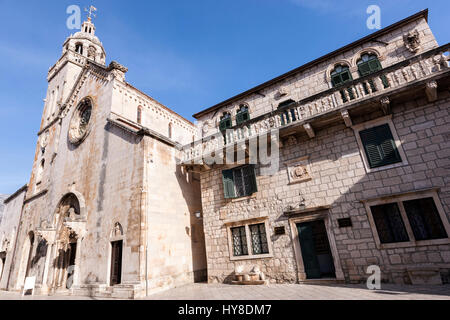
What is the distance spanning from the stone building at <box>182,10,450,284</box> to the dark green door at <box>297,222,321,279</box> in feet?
0.13

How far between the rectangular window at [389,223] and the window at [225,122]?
29.6 ft

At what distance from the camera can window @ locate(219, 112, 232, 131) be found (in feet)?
48.2

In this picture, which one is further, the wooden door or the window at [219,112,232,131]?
the window at [219,112,232,131]

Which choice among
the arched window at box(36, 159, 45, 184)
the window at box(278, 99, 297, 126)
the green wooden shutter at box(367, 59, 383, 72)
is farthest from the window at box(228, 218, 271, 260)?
the arched window at box(36, 159, 45, 184)

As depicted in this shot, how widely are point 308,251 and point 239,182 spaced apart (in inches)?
180

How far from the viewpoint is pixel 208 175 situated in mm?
13242

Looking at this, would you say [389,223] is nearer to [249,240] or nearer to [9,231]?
[249,240]

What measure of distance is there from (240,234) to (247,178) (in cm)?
283

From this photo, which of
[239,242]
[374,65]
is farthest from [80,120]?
[374,65]

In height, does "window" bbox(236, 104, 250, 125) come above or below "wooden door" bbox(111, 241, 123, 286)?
above

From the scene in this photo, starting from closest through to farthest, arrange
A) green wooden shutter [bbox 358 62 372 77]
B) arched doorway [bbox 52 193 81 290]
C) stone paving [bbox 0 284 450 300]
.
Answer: stone paving [bbox 0 284 450 300] < green wooden shutter [bbox 358 62 372 77] < arched doorway [bbox 52 193 81 290]

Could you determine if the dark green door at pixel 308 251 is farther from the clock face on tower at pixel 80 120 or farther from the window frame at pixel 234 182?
the clock face on tower at pixel 80 120

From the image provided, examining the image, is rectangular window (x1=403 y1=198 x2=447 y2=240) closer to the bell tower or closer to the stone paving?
the stone paving

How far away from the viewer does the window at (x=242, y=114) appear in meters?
14.0
